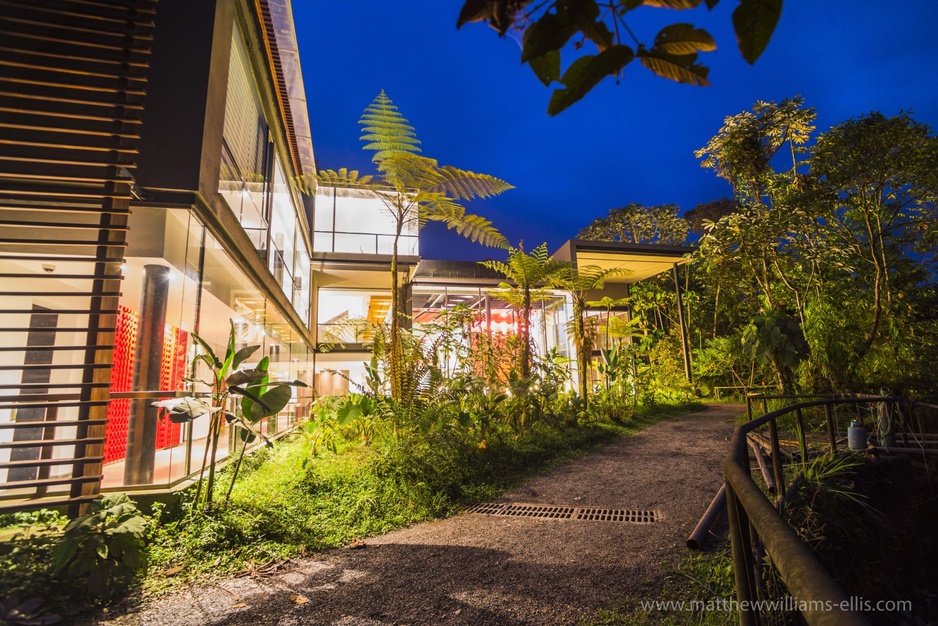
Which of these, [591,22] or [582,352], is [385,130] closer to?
[582,352]

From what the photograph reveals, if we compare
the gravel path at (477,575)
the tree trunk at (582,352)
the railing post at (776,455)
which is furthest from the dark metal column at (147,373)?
the tree trunk at (582,352)

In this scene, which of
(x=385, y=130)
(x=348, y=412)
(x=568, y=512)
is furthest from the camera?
(x=385, y=130)

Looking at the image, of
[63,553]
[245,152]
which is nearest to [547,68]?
[63,553]

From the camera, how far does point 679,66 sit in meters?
0.63

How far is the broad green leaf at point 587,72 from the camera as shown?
618mm

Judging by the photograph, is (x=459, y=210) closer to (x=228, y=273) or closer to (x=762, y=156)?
(x=228, y=273)

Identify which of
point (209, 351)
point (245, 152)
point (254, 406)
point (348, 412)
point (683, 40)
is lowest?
point (348, 412)

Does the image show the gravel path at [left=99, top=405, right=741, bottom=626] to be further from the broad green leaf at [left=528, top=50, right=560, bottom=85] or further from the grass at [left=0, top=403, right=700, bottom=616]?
the broad green leaf at [left=528, top=50, right=560, bottom=85]

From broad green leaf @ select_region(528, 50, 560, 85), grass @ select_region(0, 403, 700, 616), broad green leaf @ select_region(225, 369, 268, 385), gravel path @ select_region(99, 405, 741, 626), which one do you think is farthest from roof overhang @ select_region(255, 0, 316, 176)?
broad green leaf @ select_region(528, 50, 560, 85)

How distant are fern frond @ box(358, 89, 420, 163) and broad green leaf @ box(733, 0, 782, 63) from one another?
5635mm

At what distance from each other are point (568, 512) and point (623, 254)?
9.10 m

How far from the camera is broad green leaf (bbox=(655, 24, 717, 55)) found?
0.63m

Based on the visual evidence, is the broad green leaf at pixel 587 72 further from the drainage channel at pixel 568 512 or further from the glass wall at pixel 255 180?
the glass wall at pixel 255 180

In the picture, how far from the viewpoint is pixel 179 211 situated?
352 centimetres
